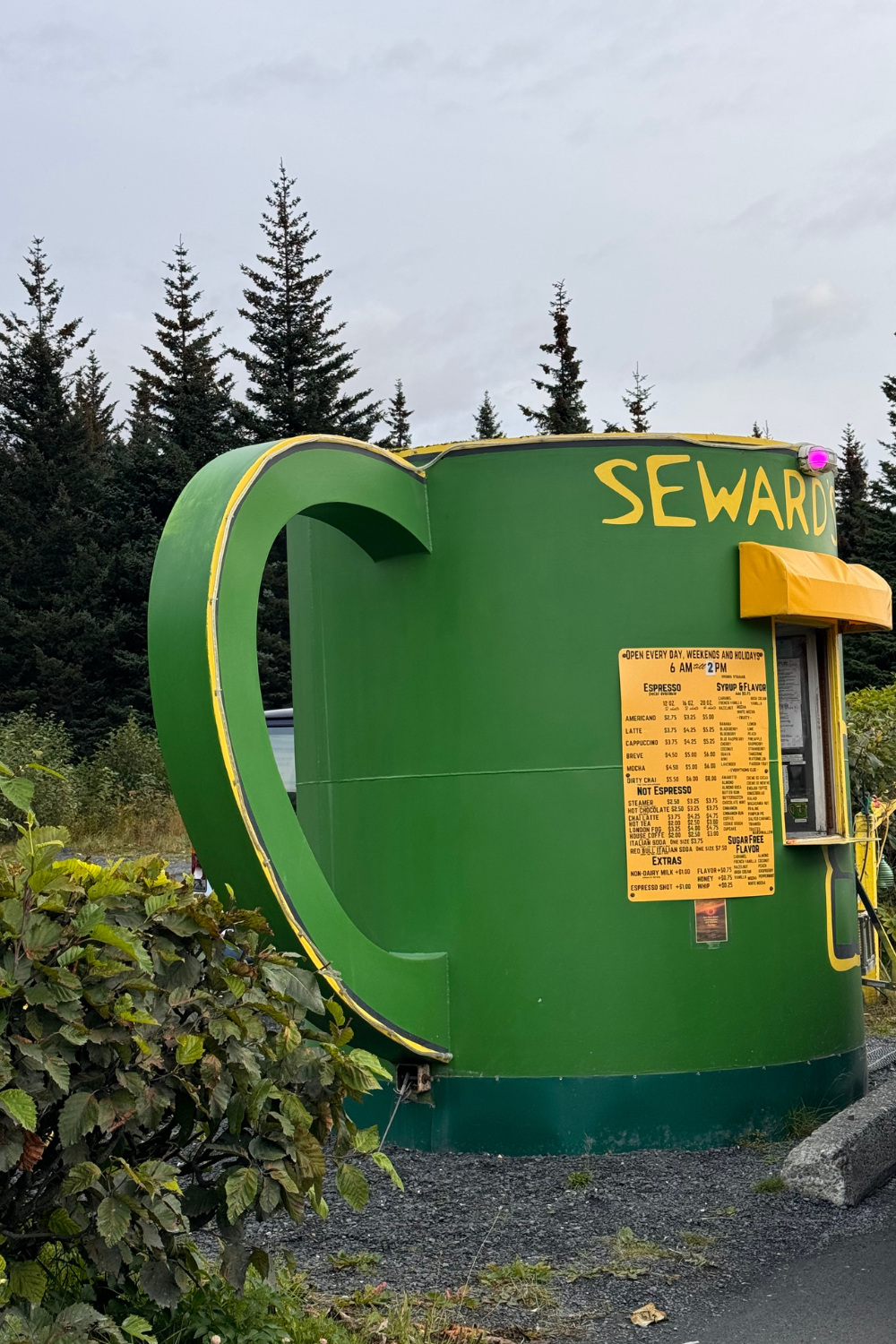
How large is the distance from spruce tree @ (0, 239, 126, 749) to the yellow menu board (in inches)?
1106

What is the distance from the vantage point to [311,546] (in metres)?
6.88

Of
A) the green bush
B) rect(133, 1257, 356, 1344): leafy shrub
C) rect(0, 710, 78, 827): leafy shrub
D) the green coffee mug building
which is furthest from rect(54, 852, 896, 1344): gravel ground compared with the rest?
the green bush

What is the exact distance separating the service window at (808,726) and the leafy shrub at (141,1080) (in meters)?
3.77

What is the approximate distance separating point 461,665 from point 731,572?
1328mm

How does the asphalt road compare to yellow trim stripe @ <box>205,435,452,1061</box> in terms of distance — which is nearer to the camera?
the asphalt road

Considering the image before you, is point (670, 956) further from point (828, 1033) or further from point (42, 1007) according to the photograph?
point (42, 1007)

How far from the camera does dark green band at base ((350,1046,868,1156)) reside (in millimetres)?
6020

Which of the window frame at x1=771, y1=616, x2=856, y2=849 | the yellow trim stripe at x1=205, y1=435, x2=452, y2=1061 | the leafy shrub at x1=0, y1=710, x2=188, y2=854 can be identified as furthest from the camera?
the leafy shrub at x1=0, y1=710, x2=188, y2=854

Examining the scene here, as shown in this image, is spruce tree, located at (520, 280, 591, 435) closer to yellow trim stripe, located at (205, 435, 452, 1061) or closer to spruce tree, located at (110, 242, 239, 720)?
spruce tree, located at (110, 242, 239, 720)

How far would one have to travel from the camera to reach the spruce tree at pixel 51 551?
34281 mm

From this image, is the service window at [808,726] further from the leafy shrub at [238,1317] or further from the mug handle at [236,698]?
the leafy shrub at [238,1317]

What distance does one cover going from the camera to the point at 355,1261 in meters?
4.77

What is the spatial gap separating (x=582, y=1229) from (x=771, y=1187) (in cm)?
88

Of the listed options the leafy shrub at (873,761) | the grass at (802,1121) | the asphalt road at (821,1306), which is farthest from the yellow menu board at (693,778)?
the leafy shrub at (873,761)
